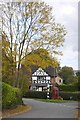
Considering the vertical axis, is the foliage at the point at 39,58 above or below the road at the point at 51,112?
above

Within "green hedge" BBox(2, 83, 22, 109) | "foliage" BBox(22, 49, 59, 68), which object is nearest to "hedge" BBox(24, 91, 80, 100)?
"foliage" BBox(22, 49, 59, 68)

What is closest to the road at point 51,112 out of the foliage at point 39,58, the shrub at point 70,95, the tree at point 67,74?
the foliage at point 39,58

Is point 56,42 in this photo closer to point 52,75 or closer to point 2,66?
point 2,66

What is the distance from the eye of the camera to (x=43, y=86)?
200 ft

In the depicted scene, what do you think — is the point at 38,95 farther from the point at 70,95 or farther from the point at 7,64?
the point at 7,64

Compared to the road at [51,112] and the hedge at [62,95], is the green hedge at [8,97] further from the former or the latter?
the hedge at [62,95]

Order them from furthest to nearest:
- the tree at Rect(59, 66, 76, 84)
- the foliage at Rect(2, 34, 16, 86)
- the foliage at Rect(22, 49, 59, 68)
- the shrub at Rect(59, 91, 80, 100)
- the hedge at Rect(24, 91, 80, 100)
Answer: the tree at Rect(59, 66, 76, 84)
the hedge at Rect(24, 91, 80, 100)
the shrub at Rect(59, 91, 80, 100)
the foliage at Rect(22, 49, 59, 68)
the foliage at Rect(2, 34, 16, 86)

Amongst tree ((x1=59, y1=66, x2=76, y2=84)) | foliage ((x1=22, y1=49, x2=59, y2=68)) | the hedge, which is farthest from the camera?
tree ((x1=59, y1=66, x2=76, y2=84))

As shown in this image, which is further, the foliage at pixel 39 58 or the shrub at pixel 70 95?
the shrub at pixel 70 95

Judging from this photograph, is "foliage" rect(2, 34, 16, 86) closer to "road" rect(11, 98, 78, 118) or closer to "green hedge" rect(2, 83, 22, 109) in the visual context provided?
"green hedge" rect(2, 83, 22, 109)

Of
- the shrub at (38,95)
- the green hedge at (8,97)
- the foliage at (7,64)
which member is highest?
the foliage at (7,64)

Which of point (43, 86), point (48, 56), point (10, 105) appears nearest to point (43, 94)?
point (43, 86)

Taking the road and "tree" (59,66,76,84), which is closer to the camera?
the road

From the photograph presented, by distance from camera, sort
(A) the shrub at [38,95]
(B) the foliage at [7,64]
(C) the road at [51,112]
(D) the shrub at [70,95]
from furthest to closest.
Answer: (A) the shrub at [38,95]
(D) the shrub at [70,95]
(B) the foliage at [7,64]
(C) the road at [51,112]
